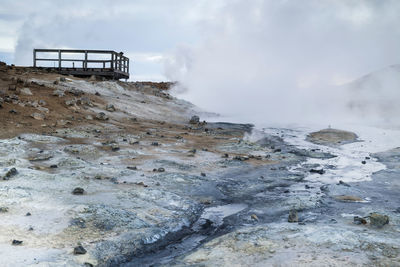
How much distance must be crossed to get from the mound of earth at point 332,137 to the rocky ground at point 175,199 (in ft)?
5.53

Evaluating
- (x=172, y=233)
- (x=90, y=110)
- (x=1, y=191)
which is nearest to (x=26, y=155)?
(x=1, y=191)

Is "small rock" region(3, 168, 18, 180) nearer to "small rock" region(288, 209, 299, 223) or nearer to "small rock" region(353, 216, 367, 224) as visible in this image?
"small rock" region(288, 209, 299, 223)

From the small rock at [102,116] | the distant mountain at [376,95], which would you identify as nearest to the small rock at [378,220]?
→ the small rock at [102,116]

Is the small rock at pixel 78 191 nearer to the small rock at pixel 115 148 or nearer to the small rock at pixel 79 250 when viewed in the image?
the small rock at pixel 79 250

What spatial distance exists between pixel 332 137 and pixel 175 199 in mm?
11914

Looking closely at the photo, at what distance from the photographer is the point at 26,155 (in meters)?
10.1

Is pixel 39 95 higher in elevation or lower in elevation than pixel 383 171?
higher

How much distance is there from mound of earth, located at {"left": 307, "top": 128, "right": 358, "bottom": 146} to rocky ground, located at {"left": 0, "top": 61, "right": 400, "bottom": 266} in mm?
1686

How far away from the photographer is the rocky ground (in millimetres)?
5309

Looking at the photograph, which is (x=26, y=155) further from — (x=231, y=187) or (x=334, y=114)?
(x=334, y=114)

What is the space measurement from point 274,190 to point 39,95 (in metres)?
12.0

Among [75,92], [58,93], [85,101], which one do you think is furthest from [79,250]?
[75,92]

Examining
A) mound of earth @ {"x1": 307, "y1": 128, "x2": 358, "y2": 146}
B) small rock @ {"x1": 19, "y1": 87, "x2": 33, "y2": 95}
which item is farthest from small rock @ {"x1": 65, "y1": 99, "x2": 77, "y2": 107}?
mound of earth @ {"x1": 307, "y1": 128, "x2": 358, "y2": 146}

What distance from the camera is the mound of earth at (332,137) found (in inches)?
670
